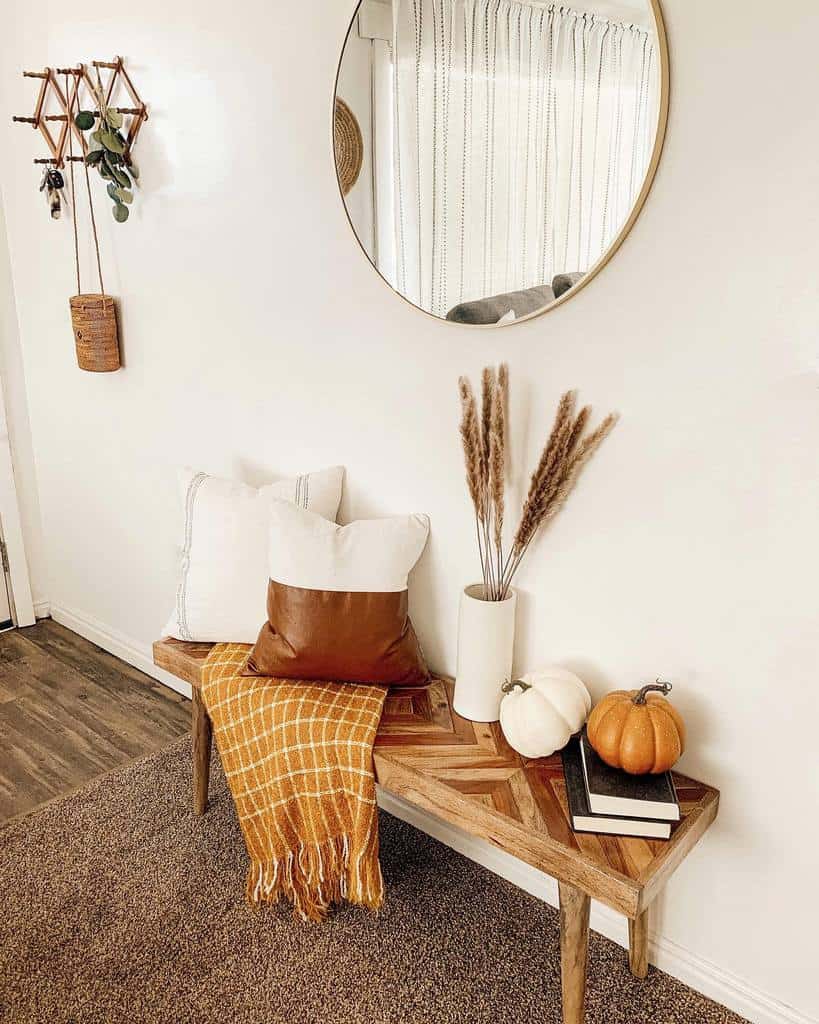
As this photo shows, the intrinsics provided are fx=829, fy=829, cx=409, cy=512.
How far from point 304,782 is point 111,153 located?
181cm

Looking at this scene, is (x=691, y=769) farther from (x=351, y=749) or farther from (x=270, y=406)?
(x=270, y=406)

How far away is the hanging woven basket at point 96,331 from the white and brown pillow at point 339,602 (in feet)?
3.53

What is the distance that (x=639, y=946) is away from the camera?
1675 millimetres

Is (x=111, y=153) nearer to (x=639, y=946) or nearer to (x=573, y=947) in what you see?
(x=573, y=947)

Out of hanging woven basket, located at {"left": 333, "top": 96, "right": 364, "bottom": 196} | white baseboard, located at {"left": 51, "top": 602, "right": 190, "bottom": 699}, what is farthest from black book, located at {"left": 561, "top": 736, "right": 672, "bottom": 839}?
white baseboard, located at {"left": 51, "top": 602, "right": 190, "bottom": 699}

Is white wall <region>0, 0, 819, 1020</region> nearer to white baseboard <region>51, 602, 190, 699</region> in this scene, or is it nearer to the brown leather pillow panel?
the brown leather pillow panel

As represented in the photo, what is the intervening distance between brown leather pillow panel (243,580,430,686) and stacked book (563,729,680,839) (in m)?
0.50

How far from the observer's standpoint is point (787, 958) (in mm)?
1557

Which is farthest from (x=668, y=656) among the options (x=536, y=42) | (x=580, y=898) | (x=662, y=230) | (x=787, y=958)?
(x=536, y=42)

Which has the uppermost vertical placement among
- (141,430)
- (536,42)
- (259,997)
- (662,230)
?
(536,42)

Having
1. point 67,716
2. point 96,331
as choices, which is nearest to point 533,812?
point 67,716

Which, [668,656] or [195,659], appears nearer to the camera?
[668,656]

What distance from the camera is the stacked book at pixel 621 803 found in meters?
1.42

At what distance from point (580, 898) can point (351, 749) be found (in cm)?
52
